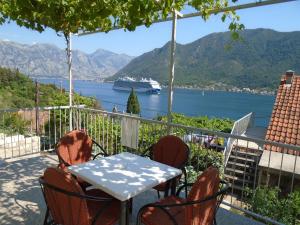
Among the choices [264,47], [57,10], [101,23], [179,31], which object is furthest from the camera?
[264,47]

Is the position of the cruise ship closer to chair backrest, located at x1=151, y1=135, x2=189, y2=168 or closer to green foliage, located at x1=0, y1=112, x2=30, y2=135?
green foliage, located at x1=0, y1=112, x2=30, y2=135

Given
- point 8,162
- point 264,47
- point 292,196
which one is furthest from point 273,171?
point 264,47

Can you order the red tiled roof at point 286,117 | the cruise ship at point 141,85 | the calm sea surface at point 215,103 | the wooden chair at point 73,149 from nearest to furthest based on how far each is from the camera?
the wooden chair at point 73,149, the red tiled roof at point 286,117, the calm sea surface at point 215,103, the cruise ship at point 141,85

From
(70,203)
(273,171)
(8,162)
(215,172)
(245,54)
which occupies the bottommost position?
(273,171)

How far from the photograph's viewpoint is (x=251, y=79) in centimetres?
4447

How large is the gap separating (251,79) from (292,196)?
144 feet

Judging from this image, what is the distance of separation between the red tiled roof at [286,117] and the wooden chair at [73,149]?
29.9 ft

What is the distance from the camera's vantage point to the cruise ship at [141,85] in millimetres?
70375

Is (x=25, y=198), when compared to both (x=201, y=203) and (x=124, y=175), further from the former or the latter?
(x=201, y=203)

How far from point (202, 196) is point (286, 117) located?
11.8m

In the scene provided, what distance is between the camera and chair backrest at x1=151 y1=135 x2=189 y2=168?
3.26 metres

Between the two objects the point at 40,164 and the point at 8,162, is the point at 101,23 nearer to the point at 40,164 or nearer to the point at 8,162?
the point at 40,164

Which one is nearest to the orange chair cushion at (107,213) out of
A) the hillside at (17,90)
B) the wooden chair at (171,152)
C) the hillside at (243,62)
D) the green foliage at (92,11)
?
the wooden chair at (171,152)

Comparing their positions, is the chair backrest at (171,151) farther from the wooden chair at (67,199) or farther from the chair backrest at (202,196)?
the wooden chair at (67,199)
